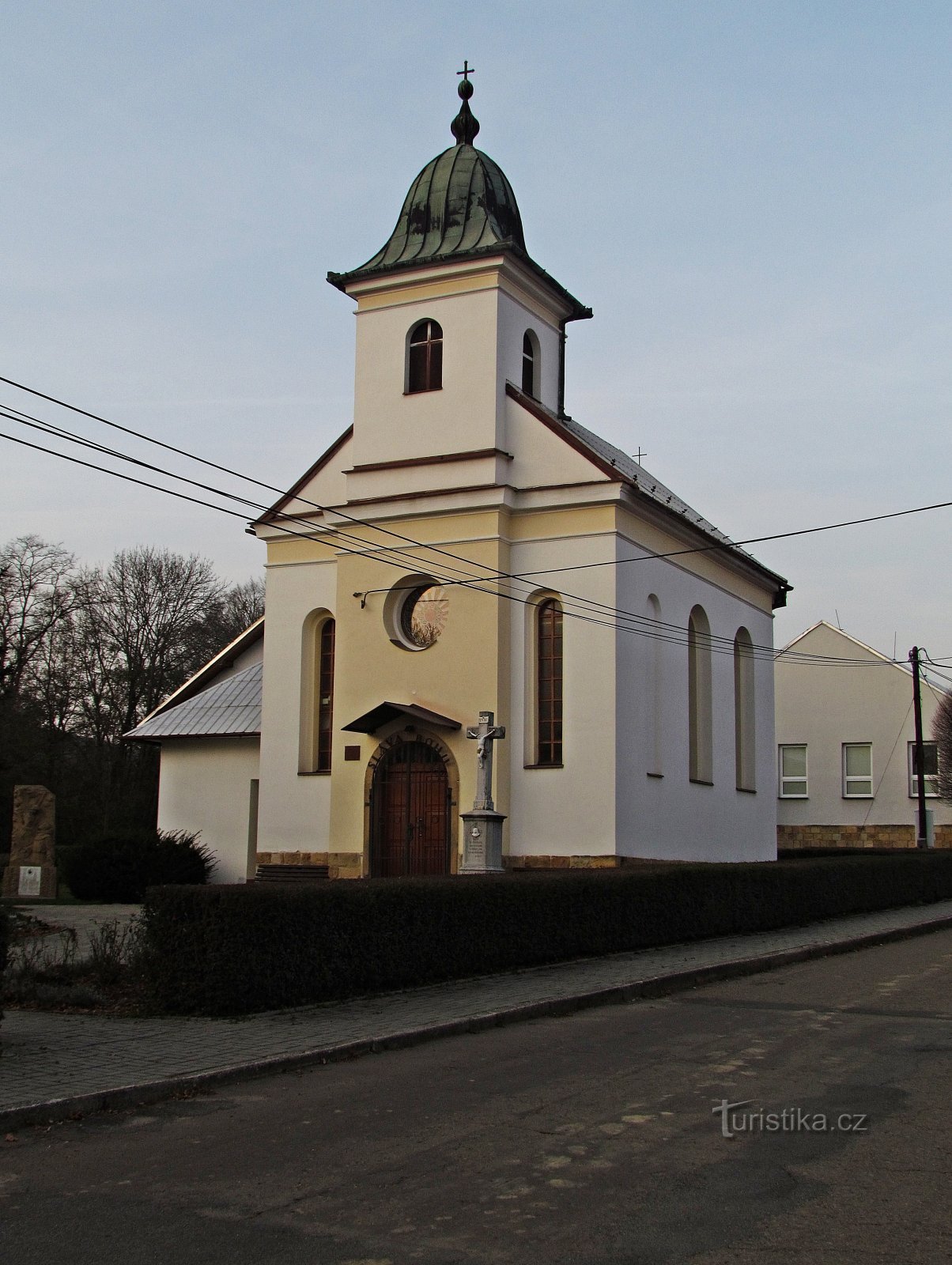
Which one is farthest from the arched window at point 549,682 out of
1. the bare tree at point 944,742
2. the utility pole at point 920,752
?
the bare tree at point 944,742

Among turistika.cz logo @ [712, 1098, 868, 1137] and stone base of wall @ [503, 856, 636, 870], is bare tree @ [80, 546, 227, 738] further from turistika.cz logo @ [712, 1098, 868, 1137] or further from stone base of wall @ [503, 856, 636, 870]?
turistika.cz logo @ [712, 1098, 868, 1137]

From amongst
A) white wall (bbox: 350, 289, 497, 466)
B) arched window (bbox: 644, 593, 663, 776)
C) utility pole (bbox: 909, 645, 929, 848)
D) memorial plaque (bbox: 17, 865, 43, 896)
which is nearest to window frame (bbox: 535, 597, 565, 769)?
arched window (bbox: 644, 593, 663, 776)

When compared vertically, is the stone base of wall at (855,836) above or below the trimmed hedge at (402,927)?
above

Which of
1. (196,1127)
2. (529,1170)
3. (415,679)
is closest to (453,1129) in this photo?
(529,1170)

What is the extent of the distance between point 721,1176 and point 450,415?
1900 centimetres

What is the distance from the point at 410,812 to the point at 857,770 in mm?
26396

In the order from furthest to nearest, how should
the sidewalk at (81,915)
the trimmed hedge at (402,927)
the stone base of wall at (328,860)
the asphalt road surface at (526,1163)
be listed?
the stone base of wall at (328,860) < the sidewalk at (81,915) < the trimmed hedge at (402,927) < the asphalt road surface at (526,1163)

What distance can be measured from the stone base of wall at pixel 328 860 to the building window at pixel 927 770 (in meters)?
25.6

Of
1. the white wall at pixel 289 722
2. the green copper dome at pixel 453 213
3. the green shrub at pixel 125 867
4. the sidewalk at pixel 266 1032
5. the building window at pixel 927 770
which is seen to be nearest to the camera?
the sidewalk at pixel 266 1032

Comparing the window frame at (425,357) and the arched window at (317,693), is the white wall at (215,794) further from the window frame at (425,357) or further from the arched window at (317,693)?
A: the window frame at (425,357)

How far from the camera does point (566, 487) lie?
2270 cm

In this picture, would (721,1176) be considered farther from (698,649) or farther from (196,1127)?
(698,649)

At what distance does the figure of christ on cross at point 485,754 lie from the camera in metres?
20.4

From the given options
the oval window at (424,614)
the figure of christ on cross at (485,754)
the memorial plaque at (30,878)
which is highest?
the oval window at (424,614)
